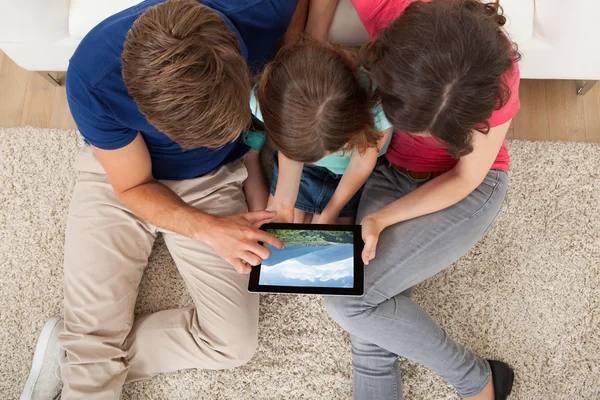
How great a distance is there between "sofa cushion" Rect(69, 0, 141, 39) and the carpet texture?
446 mm

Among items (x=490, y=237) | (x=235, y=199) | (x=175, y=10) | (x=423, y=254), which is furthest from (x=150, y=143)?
(x=490, y=237)

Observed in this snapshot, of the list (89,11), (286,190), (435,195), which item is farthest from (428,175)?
(89,11)

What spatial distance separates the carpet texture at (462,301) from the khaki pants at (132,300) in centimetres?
10

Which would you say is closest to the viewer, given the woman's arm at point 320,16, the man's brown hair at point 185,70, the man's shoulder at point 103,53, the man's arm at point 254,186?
the man's brown hair at point 185,70

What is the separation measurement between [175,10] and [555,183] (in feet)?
3.69

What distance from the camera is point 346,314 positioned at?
3.60ft

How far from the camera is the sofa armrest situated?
3.75 feet

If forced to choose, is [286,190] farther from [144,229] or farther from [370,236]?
[144,229]

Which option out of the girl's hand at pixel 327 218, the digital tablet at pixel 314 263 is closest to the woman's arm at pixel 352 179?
the girl's hand at pixel 327 218

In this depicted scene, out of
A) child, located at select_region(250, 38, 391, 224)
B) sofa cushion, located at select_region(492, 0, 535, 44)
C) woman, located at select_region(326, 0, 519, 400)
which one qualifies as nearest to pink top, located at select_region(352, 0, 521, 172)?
woman, located at select_region(326, 0, 519, 400)

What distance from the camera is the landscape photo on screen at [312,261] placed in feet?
3.30

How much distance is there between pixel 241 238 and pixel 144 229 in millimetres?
335

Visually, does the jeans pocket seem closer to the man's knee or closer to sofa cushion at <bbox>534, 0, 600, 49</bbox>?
sofa cushion at <bbox>534, 0, 600, 49</bbox>

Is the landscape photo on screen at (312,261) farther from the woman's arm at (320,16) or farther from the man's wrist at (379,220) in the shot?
the woman's arm at (320,16)
